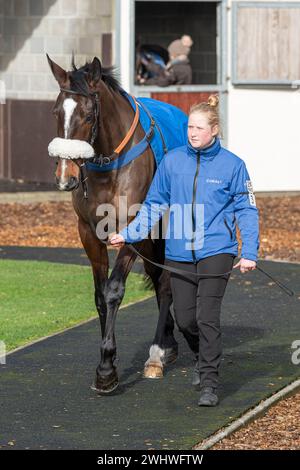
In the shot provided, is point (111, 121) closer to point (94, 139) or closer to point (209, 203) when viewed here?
point (94, 139)

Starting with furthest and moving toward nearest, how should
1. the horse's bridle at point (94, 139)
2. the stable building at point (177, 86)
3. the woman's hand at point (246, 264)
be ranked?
the stable building at point (177, 86) < the horse's bridle at point (94, 139) < the woman's hand at point (246, 264)

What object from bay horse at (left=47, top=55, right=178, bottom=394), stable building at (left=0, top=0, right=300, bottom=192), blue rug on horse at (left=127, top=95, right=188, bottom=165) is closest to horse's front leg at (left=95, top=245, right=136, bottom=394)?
bay horse at (left=47, top=55, right=178, bottom=394)

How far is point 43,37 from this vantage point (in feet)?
65.4

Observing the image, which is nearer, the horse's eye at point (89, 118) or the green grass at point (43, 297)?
the horse's eye at point (89, 118)

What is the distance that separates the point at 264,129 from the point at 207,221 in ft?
39.7

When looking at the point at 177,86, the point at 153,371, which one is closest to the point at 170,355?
the point at 153,371

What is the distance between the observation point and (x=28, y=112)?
20281 mm

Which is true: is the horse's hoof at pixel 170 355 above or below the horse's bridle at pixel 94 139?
below

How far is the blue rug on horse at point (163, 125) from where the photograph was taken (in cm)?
886

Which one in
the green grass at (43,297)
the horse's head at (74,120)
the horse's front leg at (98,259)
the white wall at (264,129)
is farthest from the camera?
the white wall at (264,129)

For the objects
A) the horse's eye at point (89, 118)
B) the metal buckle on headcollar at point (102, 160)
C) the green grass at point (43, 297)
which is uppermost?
the horse's eye at point (89, 118)

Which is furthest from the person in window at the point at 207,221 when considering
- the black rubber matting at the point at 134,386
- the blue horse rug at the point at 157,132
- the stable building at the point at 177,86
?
the stable building at the point at 177,86

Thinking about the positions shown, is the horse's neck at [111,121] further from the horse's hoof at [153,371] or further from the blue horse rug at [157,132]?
the horse's hoof at [153,371]

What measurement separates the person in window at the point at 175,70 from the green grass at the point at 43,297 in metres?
6.53
